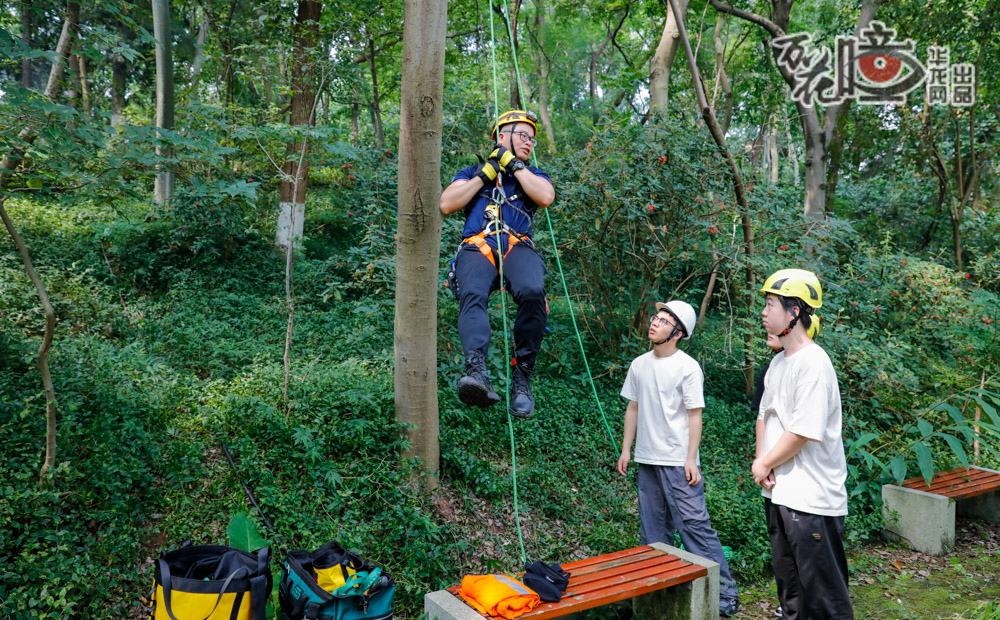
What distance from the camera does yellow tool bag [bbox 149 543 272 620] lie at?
2.64 m

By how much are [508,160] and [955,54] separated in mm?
12747

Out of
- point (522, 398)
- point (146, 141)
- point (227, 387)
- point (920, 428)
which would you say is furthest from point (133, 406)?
point (920, 428)

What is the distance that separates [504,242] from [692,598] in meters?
2.42

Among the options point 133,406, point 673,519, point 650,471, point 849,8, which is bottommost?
point 673,519

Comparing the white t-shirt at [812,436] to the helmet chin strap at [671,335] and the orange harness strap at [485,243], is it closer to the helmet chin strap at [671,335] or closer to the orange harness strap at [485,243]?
the helmet chin strap at [671,335]

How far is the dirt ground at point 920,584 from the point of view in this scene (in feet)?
13.9

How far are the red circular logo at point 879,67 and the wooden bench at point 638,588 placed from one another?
427 inches

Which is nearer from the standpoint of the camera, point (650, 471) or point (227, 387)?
point (650, 471)

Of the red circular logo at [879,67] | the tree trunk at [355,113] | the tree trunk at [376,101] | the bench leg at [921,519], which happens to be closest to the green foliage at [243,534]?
the tree trunk at [376,101]

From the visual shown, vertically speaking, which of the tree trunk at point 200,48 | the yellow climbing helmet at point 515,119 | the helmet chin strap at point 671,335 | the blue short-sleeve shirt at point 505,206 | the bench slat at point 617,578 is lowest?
the bench slat at point 617,578

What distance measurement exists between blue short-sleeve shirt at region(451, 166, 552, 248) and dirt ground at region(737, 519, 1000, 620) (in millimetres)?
3016

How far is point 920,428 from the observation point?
17.8 ft

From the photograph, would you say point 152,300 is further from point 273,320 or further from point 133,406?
point 133,406

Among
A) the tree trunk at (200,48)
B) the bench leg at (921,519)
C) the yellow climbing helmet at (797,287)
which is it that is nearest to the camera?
the yellow climbing helmet at (797,287)
